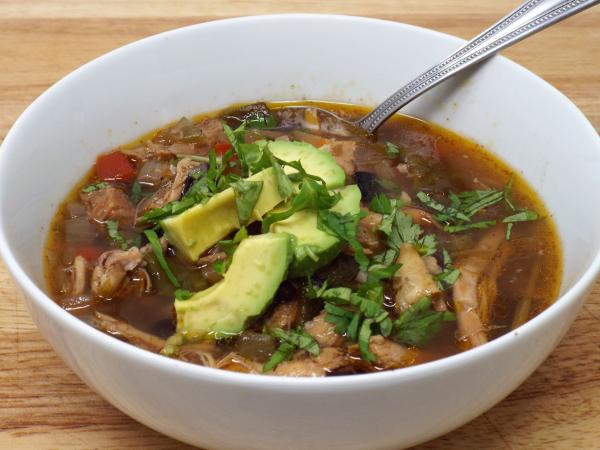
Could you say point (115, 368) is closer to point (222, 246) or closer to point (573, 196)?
point (222, 246)

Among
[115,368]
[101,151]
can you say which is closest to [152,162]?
[101,151]

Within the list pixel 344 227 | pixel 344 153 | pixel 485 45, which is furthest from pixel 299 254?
pixel 485 45

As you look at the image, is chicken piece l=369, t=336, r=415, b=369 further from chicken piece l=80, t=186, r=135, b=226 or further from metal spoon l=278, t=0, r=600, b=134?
metal spoon l=278, t=0, r=600, b=134

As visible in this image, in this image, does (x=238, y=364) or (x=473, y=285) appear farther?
(x=473, y=285)

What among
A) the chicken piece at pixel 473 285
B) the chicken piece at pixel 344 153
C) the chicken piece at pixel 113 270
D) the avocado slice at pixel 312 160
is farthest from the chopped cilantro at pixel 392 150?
the chicken piece at pixel 113 270

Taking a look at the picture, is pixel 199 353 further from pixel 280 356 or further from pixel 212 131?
pixel 212 131
